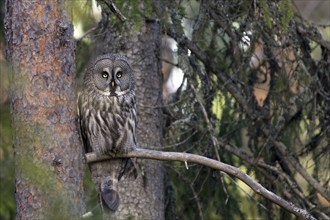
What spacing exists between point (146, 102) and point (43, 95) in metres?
2.33

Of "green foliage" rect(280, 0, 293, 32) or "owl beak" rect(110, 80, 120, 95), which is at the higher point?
"green foliage" rect(280, 0, 293, 32)

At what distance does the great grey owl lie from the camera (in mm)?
5516

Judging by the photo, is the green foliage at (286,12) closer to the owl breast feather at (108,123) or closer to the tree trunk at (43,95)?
the owl breast feather at (108,123)

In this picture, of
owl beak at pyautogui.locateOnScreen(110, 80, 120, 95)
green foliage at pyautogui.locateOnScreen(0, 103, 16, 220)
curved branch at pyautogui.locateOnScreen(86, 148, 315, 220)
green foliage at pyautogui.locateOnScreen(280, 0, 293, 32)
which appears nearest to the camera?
curved branch at pyautogui.locateOnScreen(86, 148, 315, 220)

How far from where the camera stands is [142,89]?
643cm

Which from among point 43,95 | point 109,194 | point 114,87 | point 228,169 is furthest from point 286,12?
point 43,95

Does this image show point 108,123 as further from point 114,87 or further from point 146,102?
point 146,102

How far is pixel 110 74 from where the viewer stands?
5.83m

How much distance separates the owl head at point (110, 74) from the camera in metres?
5.77

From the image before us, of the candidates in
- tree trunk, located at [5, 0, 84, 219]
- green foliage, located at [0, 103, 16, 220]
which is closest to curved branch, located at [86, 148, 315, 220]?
tree trunk, located at [5, 0, 84, 219]

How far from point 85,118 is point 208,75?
1217mm

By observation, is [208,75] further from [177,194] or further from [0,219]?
[0,219]

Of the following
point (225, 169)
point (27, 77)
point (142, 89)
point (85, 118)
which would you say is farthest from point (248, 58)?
point (27, 77)

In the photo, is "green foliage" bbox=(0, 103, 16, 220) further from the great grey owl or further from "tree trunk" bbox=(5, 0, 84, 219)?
the great grey owl
